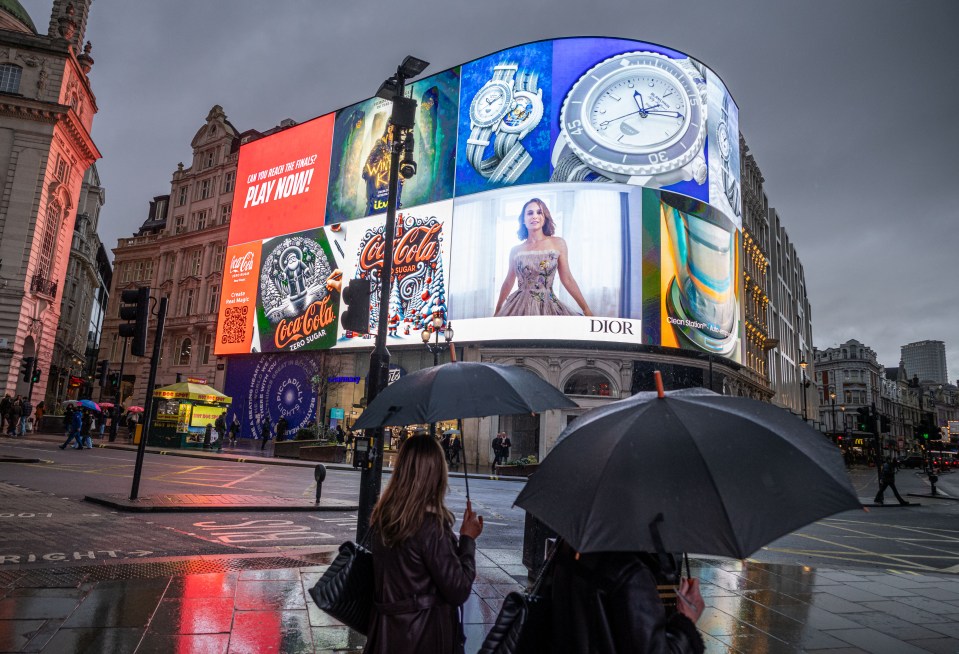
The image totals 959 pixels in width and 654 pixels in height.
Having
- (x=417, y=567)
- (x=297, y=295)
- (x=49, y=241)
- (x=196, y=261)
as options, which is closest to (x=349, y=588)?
(x=417, y=567)

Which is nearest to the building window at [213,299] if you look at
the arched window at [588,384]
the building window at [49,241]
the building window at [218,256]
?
the building window at [218,256]

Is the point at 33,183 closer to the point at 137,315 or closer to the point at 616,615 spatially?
the point at 137,315

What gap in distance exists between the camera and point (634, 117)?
35.6m

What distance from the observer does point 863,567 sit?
938 centimetres

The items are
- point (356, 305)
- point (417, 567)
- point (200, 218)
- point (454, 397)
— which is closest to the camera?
point (417, 567)

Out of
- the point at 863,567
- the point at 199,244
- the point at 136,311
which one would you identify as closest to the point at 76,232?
the point at 199,244

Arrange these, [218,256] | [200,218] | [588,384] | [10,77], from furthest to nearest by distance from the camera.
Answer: [200,218], [218,256], [10,77], [588,384]

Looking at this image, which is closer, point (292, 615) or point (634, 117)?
point (292, 615)

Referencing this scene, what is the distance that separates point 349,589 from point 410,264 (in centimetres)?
3642

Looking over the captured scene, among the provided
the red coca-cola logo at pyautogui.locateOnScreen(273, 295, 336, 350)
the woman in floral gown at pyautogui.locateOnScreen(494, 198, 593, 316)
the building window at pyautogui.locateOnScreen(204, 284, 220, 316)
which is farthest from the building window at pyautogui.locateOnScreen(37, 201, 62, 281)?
the woman in floral gown at pyautogui.locateOnScreen(494, 198, 593, 316)

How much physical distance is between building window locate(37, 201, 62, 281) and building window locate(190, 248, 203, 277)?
1327cm

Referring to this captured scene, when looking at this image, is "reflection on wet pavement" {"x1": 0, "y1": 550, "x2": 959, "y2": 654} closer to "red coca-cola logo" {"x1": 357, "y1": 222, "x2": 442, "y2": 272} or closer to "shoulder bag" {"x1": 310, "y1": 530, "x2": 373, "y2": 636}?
"shoulder bag" {"x1": 310, "y1": 530, "x2": 373, "y2": 636}

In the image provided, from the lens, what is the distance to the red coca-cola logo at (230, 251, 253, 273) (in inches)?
1860

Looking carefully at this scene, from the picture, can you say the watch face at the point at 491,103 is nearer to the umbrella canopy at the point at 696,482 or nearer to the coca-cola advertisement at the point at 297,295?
the coca-cola advertisement at the point at 297,295
